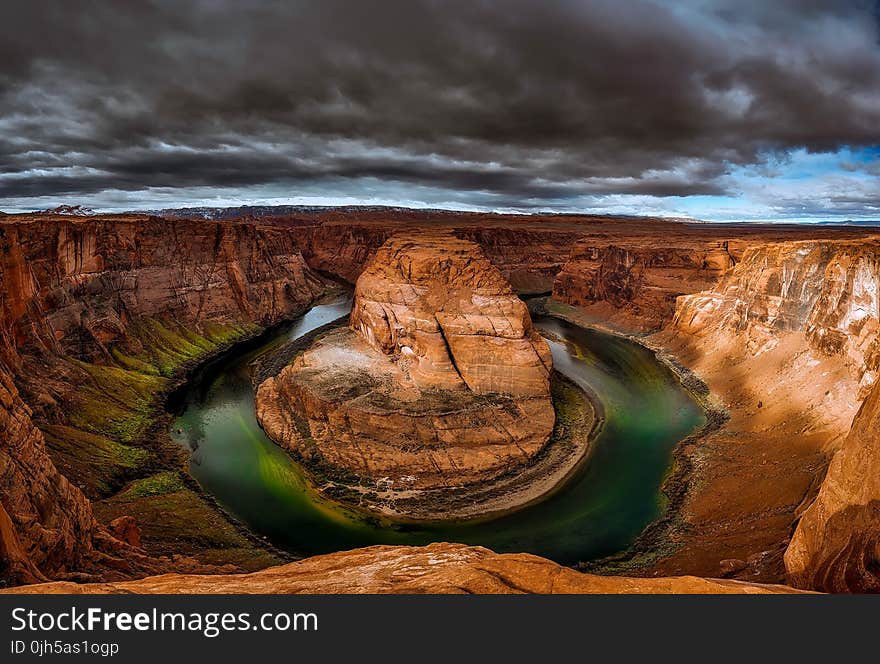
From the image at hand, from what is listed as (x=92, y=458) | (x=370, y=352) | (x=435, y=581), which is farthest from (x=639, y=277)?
(x=435, y=581)

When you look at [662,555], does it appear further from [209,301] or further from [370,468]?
[209,301]

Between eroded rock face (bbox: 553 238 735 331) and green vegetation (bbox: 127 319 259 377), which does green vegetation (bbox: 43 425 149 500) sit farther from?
eroded rock face (bbox: 553 238 735 331)

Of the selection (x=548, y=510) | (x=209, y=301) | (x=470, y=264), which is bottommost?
(x=548, y=510)

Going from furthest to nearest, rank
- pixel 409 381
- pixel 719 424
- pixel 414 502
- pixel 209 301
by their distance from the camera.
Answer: pixel 209 301
pixel 719 424
pixel 409 381
pixel 414 502

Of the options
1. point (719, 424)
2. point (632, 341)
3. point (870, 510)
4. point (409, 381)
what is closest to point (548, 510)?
point (409, 381)

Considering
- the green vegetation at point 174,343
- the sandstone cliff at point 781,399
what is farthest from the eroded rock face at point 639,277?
the green vegetation at point 174,343

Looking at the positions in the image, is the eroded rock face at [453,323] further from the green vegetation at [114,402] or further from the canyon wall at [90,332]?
the canyon wall at [90,332]
